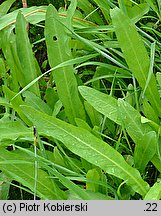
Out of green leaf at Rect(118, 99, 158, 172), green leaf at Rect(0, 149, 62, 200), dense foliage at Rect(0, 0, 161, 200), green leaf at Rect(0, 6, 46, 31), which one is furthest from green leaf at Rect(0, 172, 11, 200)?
green leaf at Rect(0, 6, 46, 31)

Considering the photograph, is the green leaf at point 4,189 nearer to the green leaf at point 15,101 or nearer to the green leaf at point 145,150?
the green leaf at point 15,101

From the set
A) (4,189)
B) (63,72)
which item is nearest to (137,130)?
(63,72)

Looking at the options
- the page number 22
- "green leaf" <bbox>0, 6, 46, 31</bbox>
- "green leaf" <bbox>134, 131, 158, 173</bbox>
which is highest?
"green leaf" <bbox>0, 6, 46, 31</bbox>

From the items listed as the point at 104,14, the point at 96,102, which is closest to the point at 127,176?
the point at 96,102

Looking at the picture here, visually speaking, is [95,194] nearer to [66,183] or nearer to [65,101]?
[66,183]

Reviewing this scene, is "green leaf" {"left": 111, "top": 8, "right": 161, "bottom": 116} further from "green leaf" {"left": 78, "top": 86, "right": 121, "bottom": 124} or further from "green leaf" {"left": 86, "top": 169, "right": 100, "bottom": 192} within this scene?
"green leaf" {"left": 86, "top": 169, "right": 100, "bottom": 192}
